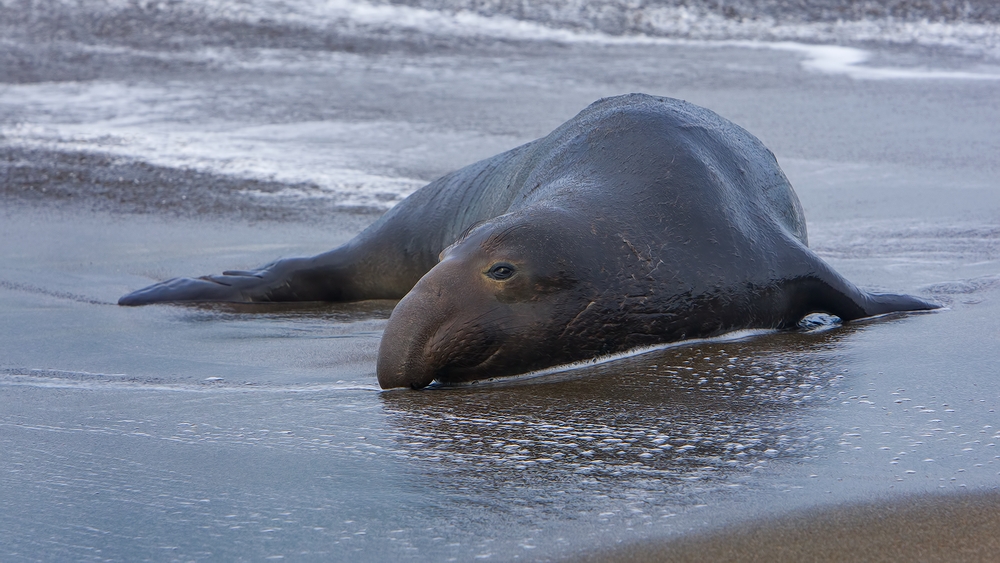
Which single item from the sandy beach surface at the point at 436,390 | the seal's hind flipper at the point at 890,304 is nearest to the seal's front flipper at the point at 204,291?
the sandy beach surface at the point at 436,390

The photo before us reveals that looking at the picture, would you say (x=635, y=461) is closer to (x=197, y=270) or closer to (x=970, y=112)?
(x=197, y=270)

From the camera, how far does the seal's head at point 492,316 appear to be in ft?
12.6

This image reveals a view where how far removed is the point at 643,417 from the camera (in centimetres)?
320


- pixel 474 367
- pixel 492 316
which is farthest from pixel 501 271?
pixel 474 367

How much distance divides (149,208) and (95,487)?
5.16 m

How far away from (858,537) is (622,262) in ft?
5.78

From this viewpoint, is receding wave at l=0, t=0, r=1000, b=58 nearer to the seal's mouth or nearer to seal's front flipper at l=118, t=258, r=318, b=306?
seal's front flipper at l=118, t=258, r=318, b=306

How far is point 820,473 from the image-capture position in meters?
2.65

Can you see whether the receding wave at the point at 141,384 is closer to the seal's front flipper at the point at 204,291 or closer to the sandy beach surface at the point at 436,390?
the sandy beach surface at the point at 436,390

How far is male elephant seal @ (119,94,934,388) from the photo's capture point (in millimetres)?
3848

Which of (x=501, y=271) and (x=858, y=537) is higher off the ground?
(x=501, y=271)

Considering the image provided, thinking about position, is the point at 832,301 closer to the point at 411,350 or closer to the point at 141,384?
the point at 411,350

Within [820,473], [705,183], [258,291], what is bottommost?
[258,291]

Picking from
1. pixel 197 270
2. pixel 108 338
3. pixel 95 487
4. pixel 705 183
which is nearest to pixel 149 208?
pixel 197 270
